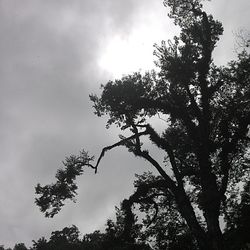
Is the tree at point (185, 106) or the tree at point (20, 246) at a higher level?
the tree at point (20, 246)

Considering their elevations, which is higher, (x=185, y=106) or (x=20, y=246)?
(x=20, y=246)

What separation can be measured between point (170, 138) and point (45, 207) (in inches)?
425

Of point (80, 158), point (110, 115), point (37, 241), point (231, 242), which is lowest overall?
point (231, 242)

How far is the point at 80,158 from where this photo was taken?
88.0 ft

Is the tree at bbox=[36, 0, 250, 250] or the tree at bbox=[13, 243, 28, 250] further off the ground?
the tree at bbox=[13, 243, 28, 250]

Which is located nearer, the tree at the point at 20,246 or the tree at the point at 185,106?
the tree at the point at 185,106

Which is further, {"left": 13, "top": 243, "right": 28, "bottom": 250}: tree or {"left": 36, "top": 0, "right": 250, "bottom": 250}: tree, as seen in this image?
{"left": 13, "top": 243, "right": 28, "bottom": 250}: tree

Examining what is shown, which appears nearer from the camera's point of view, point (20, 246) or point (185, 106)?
point (185, 106)

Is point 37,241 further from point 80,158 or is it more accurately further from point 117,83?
Answer: point 117,83

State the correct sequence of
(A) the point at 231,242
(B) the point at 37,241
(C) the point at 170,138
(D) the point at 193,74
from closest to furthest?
(D) the point at 193,74, (C) the point at 170,138, (A) the point at 231,242, (B) the point at 37,241

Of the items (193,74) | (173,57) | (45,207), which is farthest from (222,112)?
(45,207)

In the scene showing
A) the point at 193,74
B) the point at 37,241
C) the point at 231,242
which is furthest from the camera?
the point at 37,241

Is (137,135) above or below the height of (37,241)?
below

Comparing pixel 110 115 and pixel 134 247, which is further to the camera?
pixel 134 247
